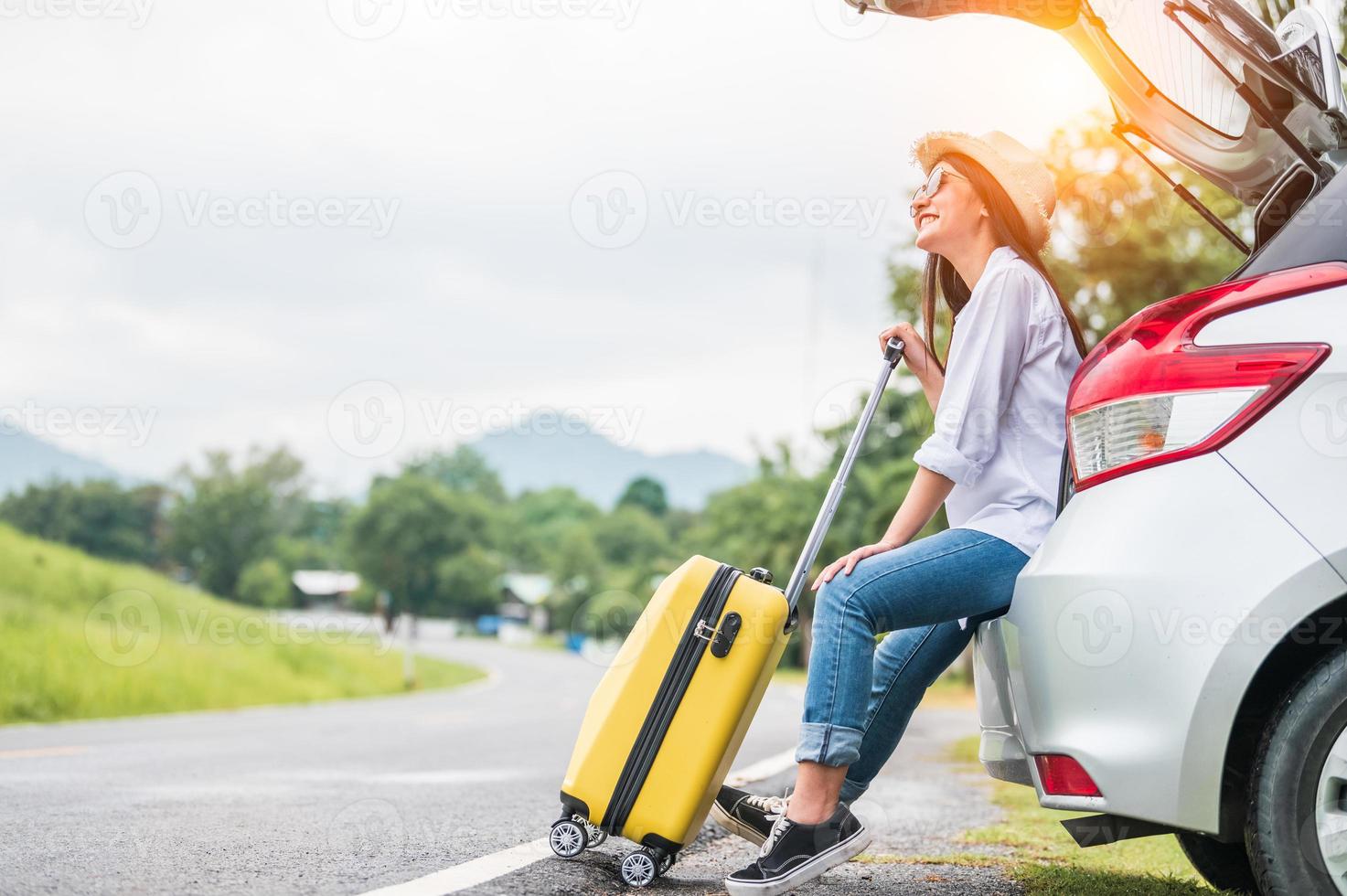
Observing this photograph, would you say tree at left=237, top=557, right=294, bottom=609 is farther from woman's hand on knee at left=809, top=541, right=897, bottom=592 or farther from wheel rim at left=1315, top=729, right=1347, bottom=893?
wheel rim at left=1315, top=729, right=1347, bottom=893

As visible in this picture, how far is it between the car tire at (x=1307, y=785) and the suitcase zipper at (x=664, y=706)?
127 centimetres

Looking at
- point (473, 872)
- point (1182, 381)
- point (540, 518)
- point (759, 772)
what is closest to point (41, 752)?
point (759, 772)

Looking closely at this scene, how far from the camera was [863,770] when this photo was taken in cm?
333

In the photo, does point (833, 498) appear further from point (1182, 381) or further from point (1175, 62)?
point (1175, 62)

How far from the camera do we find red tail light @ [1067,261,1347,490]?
2.33 meters

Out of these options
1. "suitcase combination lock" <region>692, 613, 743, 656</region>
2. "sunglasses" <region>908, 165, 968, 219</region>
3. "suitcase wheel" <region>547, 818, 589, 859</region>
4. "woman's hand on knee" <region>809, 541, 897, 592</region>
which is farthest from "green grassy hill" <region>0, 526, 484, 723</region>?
"sunglasses" <region>908, 165, 968, 219</region>

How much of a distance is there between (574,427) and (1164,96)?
6.49 meters

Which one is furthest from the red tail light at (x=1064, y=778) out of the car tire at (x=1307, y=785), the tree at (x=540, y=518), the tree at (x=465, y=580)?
the tree at (x=540, y=518)

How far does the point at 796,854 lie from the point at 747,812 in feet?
1.56

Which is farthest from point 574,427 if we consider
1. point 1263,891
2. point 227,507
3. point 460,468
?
point 460,468

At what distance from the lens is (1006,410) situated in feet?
10.1

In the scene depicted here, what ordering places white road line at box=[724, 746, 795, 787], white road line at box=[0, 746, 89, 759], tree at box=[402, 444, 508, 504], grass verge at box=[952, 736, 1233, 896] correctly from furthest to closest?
tree at box=[402, 444, 508, 504], white road line at box=[0, 746, 89, 759], white road line at box=[724, 746, 795, 787], grass verge at box=[952, 736, 1233, 896]

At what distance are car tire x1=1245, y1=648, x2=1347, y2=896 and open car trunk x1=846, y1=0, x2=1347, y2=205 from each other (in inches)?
48.4

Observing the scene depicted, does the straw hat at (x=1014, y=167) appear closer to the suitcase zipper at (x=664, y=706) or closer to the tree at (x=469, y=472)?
the suitcase zipper at (x=664, y=706)
